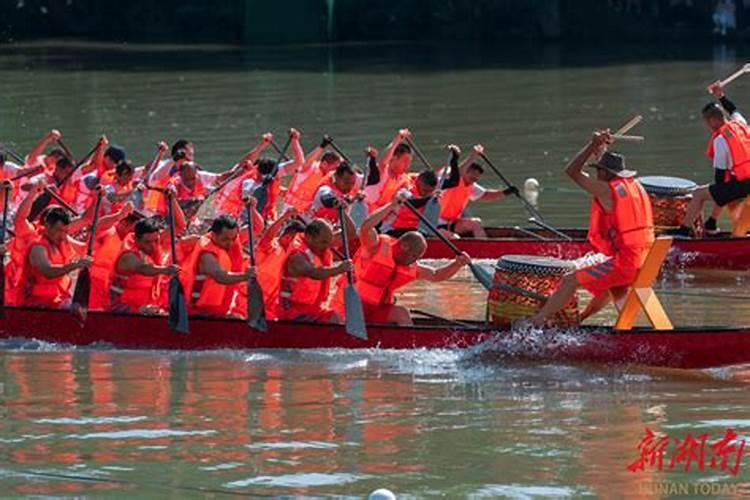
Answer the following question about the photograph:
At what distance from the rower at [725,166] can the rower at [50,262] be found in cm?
632

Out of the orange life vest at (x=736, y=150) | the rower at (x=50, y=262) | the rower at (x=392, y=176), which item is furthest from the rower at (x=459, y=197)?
the rower at (x=50, y=262)

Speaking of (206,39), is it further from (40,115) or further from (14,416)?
(14,416)

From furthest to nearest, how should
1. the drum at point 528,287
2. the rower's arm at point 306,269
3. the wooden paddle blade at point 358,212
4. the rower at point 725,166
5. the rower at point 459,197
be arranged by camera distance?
the rower at point 459,197, the rower at point 725,166, the wooden paddle blade at point 358,212, the rower's arm at point 306,269, the drum at point 528,287

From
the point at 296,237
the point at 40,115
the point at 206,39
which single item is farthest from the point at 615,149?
the point at 206,39

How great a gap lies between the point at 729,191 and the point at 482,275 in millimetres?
4437

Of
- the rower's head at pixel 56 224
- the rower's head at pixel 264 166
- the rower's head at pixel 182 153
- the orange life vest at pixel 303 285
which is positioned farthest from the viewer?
the rower's head at pixel 182 153

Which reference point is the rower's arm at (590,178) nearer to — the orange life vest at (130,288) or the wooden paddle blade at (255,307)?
the wooden paddle blade at (255,307)

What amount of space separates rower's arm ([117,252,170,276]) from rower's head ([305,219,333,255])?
1.21 metres

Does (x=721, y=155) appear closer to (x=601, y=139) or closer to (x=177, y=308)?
(x=601, y=139)

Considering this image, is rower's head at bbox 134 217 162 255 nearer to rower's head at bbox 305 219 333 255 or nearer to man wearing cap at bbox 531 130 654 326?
rower's head at bbox 305 219 333 255

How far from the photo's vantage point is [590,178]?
14602 mm

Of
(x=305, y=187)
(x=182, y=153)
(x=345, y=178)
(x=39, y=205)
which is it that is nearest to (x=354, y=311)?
(x=345, y=178)

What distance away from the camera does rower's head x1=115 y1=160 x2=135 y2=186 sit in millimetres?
20375

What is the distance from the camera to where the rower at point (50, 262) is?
16.3 meters
